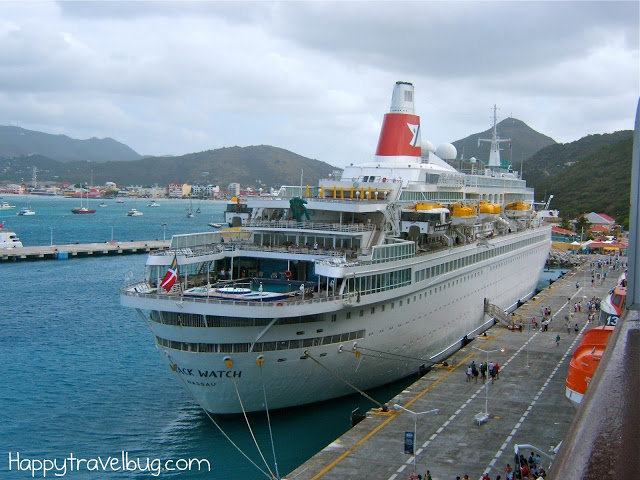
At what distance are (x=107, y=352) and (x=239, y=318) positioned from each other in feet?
61.5

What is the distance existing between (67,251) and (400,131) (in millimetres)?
64331

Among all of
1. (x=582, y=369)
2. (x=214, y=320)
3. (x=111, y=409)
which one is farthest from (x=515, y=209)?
(x=582, y=369)

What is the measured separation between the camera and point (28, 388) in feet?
108

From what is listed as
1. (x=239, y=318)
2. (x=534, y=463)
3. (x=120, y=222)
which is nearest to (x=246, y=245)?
(x=239, y=318)

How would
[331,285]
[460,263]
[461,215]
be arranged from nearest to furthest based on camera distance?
[331,285] → [461,215] → [460,263]

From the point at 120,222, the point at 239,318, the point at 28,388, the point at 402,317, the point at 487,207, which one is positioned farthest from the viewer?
the point at 120,222

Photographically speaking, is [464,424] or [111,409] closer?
[464,424]

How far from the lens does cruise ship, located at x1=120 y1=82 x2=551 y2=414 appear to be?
24781mm

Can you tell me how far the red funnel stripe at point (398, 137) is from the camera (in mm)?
39875

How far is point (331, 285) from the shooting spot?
2803 cm

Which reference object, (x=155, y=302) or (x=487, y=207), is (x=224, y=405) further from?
(x=487, y=207)

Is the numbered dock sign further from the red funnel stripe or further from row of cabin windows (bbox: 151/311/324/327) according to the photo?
the red funnel stripe

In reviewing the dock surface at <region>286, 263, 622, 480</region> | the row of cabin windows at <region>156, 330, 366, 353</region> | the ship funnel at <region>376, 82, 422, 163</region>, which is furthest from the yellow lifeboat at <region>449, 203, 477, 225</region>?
the row of cabin windows at <region>156, 330, 366, 353</region>

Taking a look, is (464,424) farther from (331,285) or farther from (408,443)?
(331,285)
